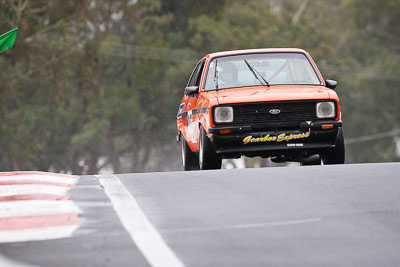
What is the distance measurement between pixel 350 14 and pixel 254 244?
185 feet

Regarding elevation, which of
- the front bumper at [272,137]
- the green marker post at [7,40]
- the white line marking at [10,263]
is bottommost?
the front bumper at [272,137]

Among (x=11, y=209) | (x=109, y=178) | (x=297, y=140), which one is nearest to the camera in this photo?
(x=11, y=209)

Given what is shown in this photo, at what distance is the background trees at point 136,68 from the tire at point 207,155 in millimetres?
23450

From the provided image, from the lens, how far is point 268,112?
12031 mm

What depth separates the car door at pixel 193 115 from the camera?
13023mm

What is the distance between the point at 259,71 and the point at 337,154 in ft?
5.04

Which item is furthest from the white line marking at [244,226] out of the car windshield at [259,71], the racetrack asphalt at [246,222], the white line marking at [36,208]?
the car windshield at [259,71]

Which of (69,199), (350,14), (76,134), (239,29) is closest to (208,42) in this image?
(239,29)

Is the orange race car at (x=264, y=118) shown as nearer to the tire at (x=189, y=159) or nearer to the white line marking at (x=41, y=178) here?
the tire at (x=189, y=159)

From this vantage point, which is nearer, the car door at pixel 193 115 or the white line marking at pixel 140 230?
the white line marking at pixel 140 230

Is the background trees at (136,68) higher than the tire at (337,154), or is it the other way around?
the tire at (337,154)

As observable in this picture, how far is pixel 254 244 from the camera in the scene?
20.1 ft

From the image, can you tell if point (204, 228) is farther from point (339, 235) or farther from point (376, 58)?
point (376, 58)

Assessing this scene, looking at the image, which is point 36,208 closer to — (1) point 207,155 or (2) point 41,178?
(2) point 41,178
